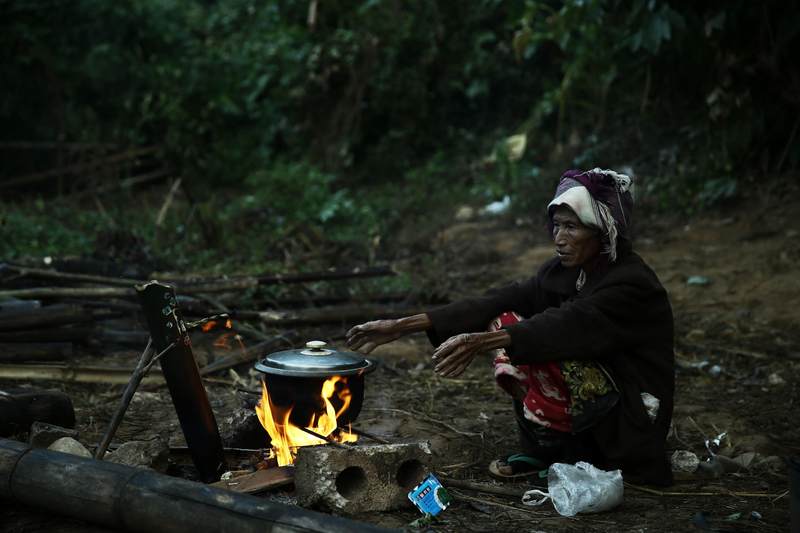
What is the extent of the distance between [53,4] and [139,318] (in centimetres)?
895

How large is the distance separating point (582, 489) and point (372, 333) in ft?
3.32

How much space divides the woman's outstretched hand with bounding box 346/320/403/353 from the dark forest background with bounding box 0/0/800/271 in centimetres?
493

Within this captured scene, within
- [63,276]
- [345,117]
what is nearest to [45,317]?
[63,276]

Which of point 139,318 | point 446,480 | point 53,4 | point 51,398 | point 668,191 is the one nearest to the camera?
point 446,480

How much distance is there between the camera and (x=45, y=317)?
496 centimetres

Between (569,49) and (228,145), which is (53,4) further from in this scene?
(569,49)

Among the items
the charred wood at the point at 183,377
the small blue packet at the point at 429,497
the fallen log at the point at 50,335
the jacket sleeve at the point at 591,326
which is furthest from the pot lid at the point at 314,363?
the fallen log at the point at 50,335

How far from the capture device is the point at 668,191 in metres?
9.22

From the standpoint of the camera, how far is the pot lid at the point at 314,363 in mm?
3125

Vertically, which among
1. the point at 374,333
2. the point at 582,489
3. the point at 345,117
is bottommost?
the point at 582,489

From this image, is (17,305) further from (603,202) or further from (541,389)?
(603,202)

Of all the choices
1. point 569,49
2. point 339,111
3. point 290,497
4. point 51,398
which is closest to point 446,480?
point 290,497

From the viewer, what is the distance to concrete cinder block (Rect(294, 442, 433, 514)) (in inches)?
114

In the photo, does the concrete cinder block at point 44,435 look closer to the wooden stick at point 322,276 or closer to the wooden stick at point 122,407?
the wooden stick at point 122,407
